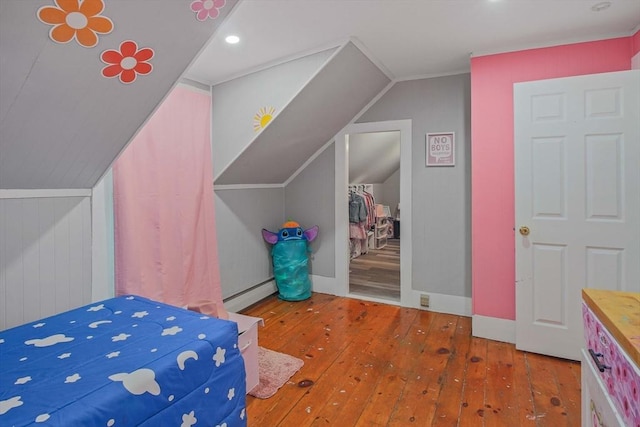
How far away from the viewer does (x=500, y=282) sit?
8.80 ft

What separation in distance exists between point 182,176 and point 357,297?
2.20 m

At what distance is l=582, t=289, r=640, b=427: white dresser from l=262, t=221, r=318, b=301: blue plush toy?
2.76m

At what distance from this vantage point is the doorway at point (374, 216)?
4.35 m

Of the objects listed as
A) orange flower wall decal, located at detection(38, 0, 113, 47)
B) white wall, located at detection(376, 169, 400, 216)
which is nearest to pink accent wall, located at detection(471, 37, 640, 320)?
orange flower wall decal, located at detection(38, 0, 113, 47)

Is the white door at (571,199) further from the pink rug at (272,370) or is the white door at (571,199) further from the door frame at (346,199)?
the pink rug at (272,370)

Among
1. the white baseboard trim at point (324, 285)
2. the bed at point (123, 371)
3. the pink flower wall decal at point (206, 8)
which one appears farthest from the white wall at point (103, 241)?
the white baseboard trim at point (324, 285)

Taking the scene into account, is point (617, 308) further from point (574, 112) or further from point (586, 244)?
point (574, 112)

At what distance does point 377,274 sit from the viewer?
468 cm

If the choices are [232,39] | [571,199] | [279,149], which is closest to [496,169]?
[571,199]

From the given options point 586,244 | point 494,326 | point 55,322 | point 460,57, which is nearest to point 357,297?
point 494,326

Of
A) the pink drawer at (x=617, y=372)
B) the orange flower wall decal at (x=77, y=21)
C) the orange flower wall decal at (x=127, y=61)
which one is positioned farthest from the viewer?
the orange flower wall decal at (x=127, y=61)

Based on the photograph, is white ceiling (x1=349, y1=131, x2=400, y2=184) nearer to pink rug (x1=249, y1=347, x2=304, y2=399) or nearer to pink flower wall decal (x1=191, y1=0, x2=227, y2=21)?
pink rug (x1=249, y1=347, x2=304, y2=399)

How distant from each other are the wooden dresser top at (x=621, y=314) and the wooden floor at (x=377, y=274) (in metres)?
2.60

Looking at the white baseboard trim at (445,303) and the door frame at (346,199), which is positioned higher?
the door frame at (346,199)
